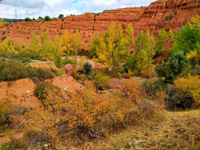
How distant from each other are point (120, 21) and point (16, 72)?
43672 mm

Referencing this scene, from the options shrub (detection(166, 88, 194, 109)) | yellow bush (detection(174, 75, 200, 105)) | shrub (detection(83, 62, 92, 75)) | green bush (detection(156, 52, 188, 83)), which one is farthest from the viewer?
shrub (detection(83, 62, 92, 75))

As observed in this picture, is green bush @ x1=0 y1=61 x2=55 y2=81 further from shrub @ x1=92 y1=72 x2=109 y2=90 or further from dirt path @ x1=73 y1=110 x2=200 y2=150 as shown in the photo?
dirt path @ x1=73 y1=110 x2=200 y2=150

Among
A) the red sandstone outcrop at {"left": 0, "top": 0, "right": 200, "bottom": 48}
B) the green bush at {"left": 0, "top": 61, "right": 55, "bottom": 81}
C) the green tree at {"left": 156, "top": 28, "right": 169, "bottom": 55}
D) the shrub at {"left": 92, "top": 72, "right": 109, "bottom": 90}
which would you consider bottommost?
the shrub at {"left": 92, "top": 72, "right": 109, "bottom": 90}

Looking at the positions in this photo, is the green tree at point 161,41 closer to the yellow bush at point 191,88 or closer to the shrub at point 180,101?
the yellow bush at point 191,88

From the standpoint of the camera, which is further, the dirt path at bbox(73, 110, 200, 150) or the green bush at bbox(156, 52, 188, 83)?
the green bush at bbox(156, 52, 188, 83)

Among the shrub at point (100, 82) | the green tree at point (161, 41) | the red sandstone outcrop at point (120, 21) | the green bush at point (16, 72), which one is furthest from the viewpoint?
the red sandstone outcrop at point (120, 21)

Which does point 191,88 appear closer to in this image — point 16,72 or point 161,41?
point 16,72

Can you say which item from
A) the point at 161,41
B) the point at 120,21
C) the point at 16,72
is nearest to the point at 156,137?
the point at 16,72

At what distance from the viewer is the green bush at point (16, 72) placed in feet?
33.2

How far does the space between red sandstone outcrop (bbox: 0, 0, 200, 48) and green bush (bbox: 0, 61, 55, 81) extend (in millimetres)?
35969

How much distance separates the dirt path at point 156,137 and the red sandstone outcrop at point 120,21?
38.0 metres

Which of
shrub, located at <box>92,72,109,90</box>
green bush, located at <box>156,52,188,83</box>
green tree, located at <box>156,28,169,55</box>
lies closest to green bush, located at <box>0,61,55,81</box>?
shrub, located at <box>92,72,109,90</box>

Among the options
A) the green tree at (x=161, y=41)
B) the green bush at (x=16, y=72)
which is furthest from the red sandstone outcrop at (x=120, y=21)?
the green bush at (x=16, y=72)

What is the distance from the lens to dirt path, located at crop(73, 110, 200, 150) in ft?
13.8
